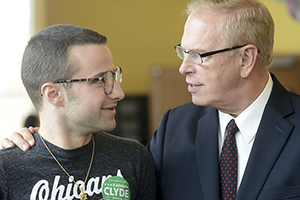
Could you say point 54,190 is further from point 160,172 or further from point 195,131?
point 195,131

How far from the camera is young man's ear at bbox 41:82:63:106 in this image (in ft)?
4.99

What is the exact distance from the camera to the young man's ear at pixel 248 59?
174 centimetres

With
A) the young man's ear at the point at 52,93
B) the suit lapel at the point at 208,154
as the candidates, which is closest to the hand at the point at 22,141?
the young man's ear at the point at 52,93

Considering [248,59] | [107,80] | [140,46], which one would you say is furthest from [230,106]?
[140,46]

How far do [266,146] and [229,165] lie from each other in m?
0.18

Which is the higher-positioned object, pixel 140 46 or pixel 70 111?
pixel 70 111

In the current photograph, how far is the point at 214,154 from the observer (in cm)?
172

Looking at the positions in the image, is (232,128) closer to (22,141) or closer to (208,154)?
(208,154)

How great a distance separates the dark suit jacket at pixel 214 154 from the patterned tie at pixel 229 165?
3cm

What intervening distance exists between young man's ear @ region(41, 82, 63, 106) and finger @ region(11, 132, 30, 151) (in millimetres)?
207

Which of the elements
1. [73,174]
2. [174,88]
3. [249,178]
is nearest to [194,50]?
[249,178]

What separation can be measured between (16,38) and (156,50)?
2116 mm

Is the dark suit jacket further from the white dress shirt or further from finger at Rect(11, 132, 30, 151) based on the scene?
finger at Rect(11, 132, 30, 151)

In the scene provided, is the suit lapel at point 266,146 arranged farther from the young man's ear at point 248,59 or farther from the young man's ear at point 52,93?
the young man's ear at point 52,93
